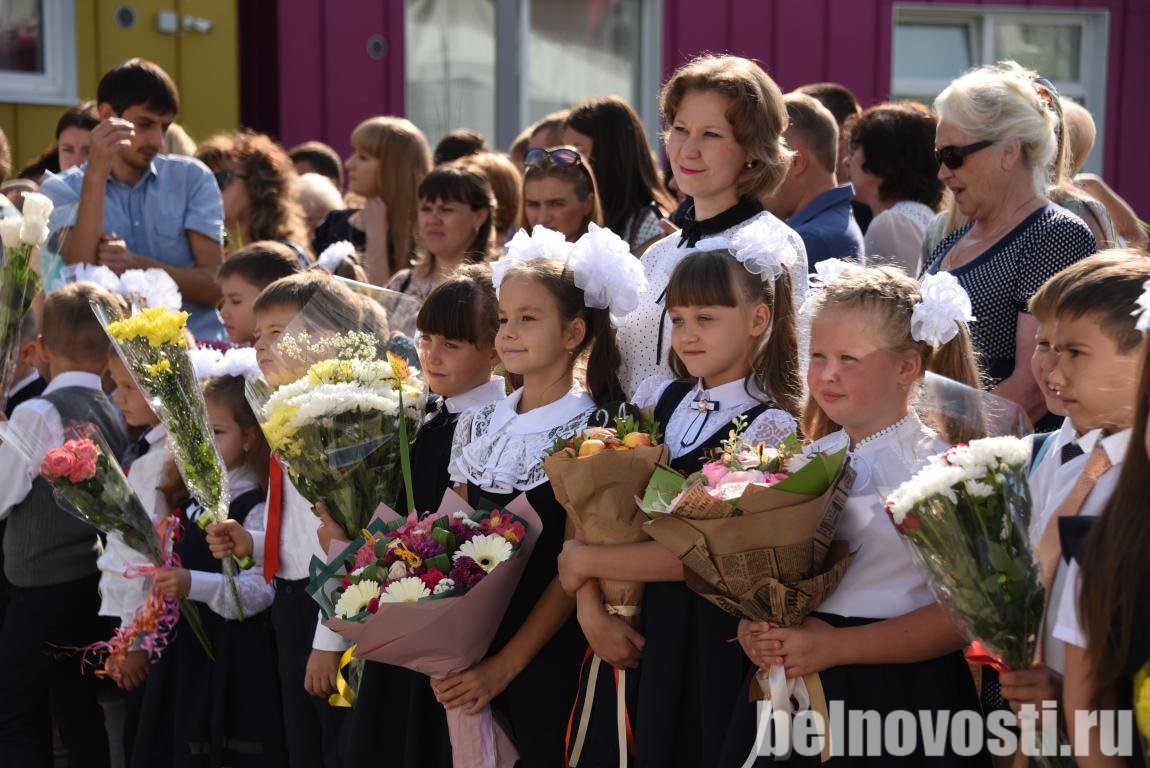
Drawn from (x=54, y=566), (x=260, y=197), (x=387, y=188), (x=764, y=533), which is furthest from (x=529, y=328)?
(x=260, y=197)

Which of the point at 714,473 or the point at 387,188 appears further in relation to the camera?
the point at 387,188

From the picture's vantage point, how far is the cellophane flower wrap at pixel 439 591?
333cm

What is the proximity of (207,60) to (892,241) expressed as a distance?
5034 millimetres

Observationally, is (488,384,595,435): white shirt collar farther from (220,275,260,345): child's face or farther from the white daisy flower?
(220,275,260,345): child's face

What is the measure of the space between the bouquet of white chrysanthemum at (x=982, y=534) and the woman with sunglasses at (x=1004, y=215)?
1086 mm

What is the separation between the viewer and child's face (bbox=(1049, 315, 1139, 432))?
2803mm

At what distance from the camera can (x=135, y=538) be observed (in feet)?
14.7

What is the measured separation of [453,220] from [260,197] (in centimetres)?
151

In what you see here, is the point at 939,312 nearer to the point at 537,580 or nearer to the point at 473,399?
the point at 537,580

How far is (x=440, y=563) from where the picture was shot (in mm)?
3381

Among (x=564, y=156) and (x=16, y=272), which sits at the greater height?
(x=564, y=156)

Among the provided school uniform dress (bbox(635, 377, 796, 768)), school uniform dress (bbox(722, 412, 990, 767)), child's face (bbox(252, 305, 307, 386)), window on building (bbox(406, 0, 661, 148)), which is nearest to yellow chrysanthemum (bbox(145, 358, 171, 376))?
child's face (bbox(252, 305, 307, 386))

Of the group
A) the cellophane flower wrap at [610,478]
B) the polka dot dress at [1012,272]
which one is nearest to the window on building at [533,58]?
the polka dot dress at [1012,272]

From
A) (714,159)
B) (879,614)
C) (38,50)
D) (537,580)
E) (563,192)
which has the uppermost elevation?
(38,50)
